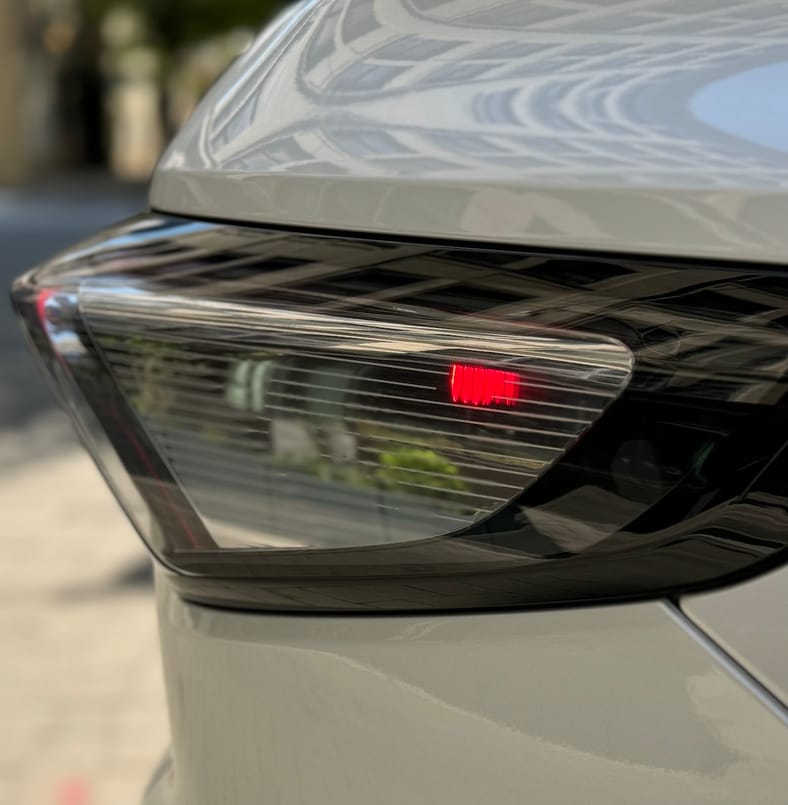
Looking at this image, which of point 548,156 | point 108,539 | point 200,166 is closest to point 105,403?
point 200,166

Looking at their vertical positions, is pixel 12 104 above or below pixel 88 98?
above

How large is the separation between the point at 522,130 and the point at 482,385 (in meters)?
0.18

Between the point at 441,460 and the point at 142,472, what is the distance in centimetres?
26

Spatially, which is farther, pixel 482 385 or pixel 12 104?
pixel 12 104

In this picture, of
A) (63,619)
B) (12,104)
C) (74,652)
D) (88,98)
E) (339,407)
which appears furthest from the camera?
(88,98)

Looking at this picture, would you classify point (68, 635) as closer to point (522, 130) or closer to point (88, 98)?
point (522, 130)

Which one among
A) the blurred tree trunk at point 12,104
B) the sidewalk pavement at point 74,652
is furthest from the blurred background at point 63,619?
the blurred tree trunk at point 12,104

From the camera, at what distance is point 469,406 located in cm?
80

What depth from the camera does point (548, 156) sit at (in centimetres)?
78

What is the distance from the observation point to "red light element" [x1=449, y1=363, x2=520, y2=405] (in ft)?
2.59

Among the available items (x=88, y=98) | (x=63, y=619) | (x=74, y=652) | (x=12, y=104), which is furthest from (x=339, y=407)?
(x=88, y=98)

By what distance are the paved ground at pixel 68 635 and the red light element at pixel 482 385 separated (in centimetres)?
188

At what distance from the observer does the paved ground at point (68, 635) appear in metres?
2.54

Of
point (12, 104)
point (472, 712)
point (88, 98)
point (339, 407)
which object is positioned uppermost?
point (339, 407)
